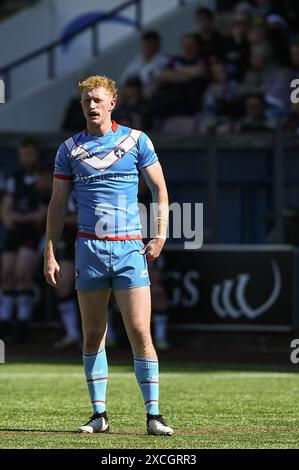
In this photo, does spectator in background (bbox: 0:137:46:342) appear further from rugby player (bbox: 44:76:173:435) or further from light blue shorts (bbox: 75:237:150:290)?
light blue shorts (bbox: 75:237:150:290)

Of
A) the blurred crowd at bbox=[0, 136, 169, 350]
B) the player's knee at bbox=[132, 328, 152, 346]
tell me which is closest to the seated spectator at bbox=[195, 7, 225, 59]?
the blurred crowd at bbox=[0, 136, 169, 350]

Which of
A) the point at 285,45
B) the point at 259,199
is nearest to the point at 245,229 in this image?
the point at 259,199

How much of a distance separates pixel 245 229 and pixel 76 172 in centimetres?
862

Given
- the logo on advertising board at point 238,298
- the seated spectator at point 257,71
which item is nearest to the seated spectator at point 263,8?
the seated spectator at point 257,71

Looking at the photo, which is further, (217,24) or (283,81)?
(217,24)

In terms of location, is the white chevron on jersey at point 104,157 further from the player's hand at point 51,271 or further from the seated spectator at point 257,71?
the seated spectator at point 257,71

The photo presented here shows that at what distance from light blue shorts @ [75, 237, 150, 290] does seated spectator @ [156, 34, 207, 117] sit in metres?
9.97

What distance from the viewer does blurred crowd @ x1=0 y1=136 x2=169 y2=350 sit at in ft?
53.4

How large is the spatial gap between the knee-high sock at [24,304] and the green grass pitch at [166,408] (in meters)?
2.32

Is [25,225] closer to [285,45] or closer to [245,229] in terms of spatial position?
[245,229]

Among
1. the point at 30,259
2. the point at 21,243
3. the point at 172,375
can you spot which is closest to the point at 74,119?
the point at 21,243

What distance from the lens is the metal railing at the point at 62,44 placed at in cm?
2142

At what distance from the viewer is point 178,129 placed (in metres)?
17.7

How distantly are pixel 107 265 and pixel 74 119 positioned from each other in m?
10.6
